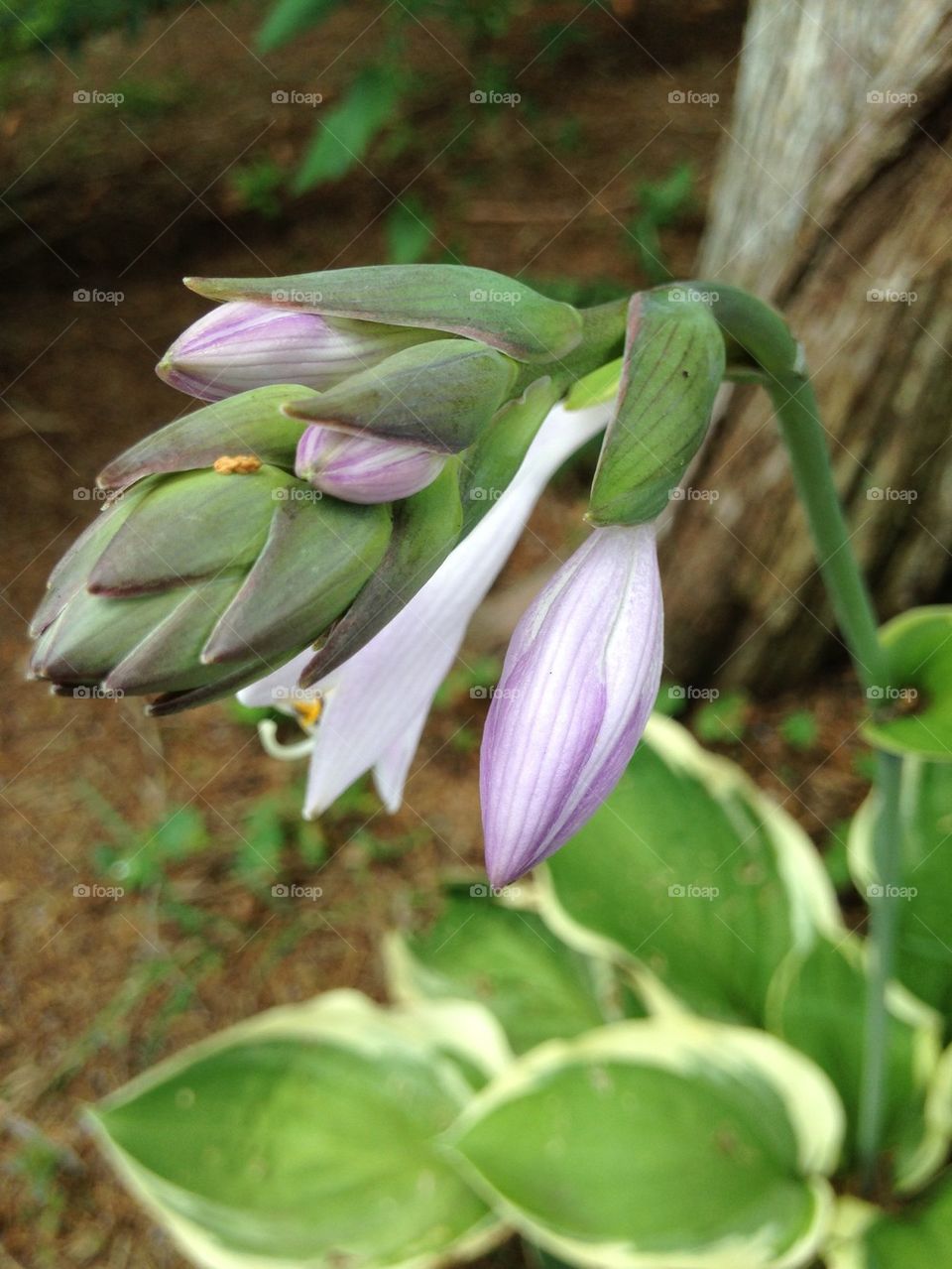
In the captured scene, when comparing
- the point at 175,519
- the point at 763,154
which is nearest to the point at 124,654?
the point at 175,519

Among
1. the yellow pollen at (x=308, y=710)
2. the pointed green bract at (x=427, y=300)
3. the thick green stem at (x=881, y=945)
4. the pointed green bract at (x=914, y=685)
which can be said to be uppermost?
the pointed green bract at (x=427, y=300)

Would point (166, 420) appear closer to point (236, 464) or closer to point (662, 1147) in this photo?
point (662, 1147)

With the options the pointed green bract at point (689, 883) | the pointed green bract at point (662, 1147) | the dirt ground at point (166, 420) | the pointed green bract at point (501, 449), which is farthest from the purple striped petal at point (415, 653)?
the dirt ground at point (166, 420)

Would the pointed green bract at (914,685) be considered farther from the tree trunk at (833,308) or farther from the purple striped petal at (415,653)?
the tree trunk at (833,308)

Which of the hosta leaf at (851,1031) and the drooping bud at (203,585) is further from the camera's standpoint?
the hosta leaf at (851,1031)

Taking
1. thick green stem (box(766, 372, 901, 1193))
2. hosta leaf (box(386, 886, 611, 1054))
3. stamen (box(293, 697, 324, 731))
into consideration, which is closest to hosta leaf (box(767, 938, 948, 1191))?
thick green stem (box(766, 372, 901, 1193))

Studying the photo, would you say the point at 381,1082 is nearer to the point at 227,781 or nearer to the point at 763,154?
the point at 227,781
